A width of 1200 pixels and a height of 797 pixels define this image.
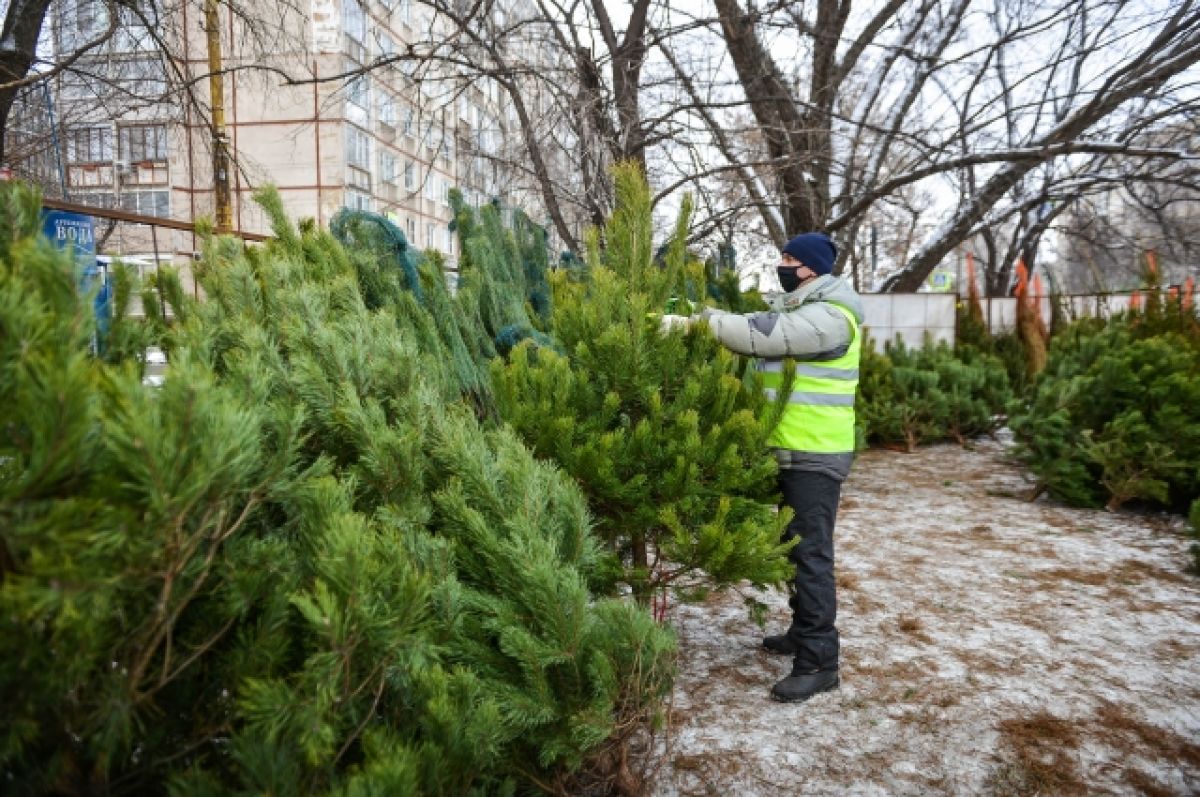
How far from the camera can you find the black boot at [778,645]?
362 centimetres

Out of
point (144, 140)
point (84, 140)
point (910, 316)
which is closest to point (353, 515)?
point (910, 316)

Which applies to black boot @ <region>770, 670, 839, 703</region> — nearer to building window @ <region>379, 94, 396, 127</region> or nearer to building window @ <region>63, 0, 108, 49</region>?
building window @ <region>379, 94, 396, 127</region>

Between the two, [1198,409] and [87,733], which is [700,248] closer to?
[1198,409]

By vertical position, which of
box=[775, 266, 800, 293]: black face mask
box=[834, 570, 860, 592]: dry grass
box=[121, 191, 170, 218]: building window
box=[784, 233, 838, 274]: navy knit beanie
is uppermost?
box=[121, 191, 170, 218]: building window

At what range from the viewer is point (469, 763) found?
5.11 feet

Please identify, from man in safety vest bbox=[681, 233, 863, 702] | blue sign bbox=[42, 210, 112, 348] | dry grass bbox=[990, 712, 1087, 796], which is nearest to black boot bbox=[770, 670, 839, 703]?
man in safety vest bbox=[681, 233, 863, 702]

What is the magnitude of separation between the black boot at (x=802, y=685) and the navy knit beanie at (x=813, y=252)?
1.72 metres

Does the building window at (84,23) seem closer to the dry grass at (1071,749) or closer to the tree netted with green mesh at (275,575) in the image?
the tree netted with green mesh at (275,575)

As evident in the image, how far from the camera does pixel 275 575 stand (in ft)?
4.45

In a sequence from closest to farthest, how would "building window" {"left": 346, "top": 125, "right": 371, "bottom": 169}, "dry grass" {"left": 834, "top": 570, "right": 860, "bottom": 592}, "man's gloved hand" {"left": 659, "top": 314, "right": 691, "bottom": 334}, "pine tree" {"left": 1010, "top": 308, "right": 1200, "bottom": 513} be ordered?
"man's gloved hand" {"left": 659, "top": 314, "right": 691, "bottom": 334}
"dry grass" {"left": 834, "top": 570, "right": 860, "bottom": 592}
"pine tree" {"left": 1010, "top": 308, "right": 1200, "bottom": 513}
"building window" {"left": 346, "top": 125, "right": 371, "bottom": 169}

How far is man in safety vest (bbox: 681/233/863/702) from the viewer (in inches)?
125

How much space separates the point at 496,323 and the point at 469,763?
2.43 m

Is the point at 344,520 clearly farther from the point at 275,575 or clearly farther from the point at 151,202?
the point at 151,202

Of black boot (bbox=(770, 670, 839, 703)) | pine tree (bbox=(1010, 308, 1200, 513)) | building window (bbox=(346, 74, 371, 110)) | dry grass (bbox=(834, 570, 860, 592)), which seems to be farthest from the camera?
building window (bbox=(346, 74, 371, 110))
